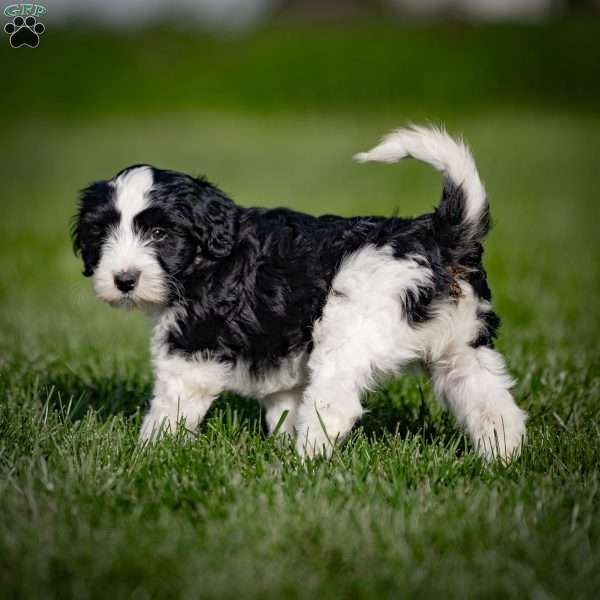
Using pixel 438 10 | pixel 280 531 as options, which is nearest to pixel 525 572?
pixel 280 531

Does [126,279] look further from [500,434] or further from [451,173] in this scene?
[500,434]

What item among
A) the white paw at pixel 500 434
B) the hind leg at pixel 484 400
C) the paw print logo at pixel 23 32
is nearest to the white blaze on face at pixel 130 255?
the hind leg at pixel 484 400

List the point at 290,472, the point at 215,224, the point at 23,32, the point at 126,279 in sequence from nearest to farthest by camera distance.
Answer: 1. the point at 290,472
2. the point at 126,279
3. the point at 215,224
4. the point at 23,32

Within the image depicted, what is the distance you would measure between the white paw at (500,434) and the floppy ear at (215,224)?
1.45 meters

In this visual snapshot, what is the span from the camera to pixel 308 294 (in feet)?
12.7

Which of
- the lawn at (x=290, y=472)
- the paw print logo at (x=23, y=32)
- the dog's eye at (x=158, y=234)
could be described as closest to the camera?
the lawn at (x=290, y=472)

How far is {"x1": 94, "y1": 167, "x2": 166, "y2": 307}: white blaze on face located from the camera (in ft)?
12.3

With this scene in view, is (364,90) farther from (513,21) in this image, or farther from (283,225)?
(283,225)

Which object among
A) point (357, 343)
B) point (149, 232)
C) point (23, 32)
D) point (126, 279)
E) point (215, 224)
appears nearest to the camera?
point (357, 343)

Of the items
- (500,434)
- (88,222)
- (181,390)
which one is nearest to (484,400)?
(500,434)

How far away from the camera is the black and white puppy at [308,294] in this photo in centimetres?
368

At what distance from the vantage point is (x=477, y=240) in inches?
147

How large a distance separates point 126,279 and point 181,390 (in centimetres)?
61

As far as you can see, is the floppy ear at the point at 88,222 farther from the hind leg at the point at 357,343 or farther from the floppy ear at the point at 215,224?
the hind leg at the point at 357,343
